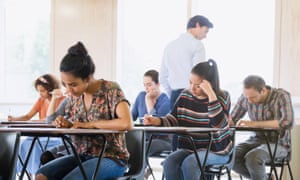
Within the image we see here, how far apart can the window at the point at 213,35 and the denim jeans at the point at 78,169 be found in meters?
3.55

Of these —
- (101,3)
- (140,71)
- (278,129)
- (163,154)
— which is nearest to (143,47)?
(140,71)

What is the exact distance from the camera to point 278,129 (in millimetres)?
3627

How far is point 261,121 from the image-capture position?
3988mm

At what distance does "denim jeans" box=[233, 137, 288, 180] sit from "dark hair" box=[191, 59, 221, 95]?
0.77 metres

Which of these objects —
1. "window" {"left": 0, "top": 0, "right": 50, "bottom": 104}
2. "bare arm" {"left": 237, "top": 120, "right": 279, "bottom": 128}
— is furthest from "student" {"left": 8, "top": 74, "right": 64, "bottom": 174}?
"window" {"left": 0, "top": 0, "right": 50, "bottom": 104}

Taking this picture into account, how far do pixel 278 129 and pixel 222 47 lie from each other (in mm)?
2450

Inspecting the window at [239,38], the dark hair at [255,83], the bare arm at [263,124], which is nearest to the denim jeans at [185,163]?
the bare arm at [263,124]

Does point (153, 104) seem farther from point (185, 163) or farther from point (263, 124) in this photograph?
point (185, 163)

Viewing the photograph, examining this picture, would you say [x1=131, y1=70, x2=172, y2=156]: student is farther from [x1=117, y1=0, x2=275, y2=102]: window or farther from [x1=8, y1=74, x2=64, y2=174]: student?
[x1=117, y1=0, x2=275, y2=102]: window

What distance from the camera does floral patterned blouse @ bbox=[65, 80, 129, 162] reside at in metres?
2.48

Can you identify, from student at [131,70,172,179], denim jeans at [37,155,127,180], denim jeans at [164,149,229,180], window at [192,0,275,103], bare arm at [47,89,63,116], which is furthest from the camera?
window at [192,0,275,103]

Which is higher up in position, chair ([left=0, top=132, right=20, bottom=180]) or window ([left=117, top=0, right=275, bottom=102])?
window ([left=117, top=0, right=275, bottom=102])

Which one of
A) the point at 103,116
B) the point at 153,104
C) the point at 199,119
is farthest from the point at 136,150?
the point at 153,104

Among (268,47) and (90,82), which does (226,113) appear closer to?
(90,82)
